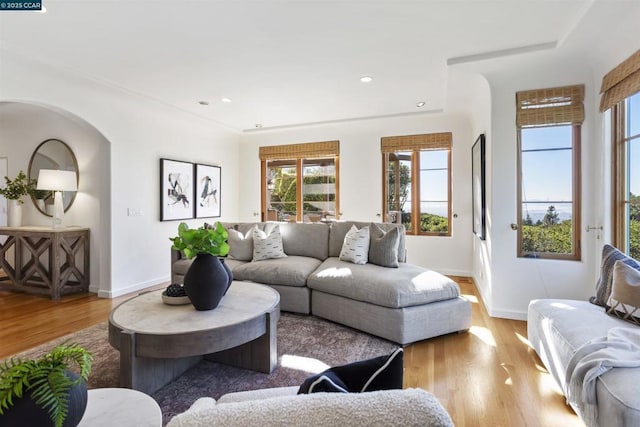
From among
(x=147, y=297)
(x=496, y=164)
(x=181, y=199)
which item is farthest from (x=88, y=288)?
(x=496, y=164)

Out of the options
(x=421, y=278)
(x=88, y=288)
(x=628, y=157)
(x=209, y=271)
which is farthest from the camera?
(x=88, y=288)

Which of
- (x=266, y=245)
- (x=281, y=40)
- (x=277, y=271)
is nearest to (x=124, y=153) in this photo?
(x=266, y=245)

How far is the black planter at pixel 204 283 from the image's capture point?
6.72 feet

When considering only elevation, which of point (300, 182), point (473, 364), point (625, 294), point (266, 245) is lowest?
point (473, 364)

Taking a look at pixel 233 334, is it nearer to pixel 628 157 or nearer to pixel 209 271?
pixel 209 271

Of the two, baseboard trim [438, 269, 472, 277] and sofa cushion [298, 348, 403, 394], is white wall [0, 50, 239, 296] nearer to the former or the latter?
sofa cushion [298, 348, 403, 394]

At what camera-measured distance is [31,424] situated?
2.22 ft

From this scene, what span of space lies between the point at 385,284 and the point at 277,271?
1.22 m

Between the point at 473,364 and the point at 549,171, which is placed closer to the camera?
the point at 473,364

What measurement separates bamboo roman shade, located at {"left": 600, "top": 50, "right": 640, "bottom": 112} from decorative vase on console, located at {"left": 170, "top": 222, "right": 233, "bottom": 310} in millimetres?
3047

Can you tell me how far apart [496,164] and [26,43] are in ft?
14.4

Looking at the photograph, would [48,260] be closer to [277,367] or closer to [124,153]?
[124,153]

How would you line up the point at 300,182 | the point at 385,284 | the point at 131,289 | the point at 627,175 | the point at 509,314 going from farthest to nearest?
the point at 300,182 < the point at 131,289 < the point at 509,314 < the point at 385,284 < the point at 627,175

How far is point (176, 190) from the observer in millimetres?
4859
